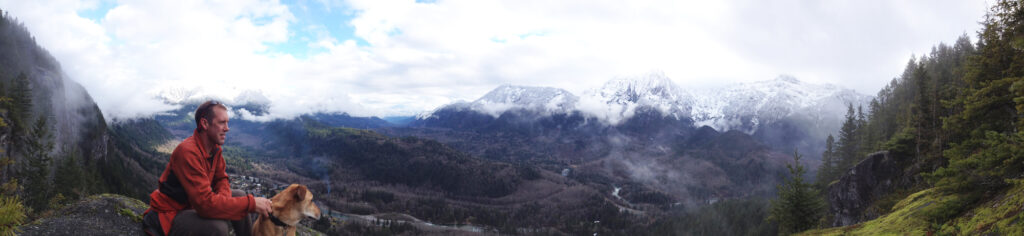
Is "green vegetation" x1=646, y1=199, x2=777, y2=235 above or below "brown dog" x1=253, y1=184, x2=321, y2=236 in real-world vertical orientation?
below

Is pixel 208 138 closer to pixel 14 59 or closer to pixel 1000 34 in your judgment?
pixel 1000 34

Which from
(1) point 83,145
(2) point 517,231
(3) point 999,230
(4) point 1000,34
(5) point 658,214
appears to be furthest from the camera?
(5) point 658,214

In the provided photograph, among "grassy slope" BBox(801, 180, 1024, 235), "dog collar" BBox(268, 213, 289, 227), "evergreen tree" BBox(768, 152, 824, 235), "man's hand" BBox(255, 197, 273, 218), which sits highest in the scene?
"man's hand" BBox(255, 197, 273, 218)

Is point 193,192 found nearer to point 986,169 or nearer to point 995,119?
point 986,169

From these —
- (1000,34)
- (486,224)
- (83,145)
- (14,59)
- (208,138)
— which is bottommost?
(486,224)

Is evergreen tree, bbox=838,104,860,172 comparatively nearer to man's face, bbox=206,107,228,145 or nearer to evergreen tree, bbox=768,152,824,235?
evergreen tree, bbox=768,152,824,235

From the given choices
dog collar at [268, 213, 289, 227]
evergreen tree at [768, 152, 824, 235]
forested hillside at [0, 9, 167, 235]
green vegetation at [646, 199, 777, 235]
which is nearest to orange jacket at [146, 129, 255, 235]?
dog collar at [268, 213, 289, 227]

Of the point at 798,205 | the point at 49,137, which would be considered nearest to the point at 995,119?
the point at 798,205

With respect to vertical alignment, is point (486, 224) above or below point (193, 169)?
below

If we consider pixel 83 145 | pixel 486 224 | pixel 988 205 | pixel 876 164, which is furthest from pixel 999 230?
pixel 486 224
